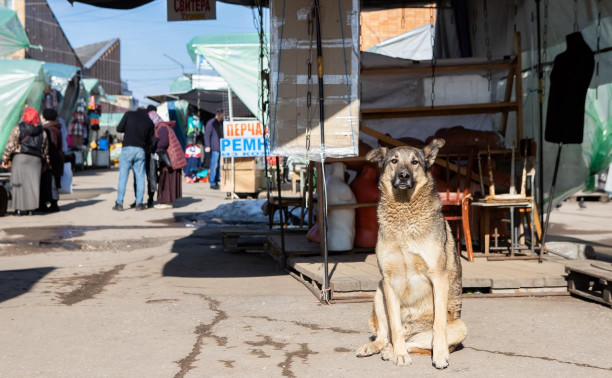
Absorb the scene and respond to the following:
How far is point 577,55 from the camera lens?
7758 mm

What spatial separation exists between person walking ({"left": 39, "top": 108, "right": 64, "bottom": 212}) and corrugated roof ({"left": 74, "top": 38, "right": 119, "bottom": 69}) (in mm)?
38918

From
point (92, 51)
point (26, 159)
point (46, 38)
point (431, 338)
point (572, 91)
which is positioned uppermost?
point (92, 51)

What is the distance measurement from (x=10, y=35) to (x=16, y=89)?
2633mm

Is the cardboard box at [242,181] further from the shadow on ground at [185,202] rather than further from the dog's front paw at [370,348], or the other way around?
the dog's front paw at [370,348]

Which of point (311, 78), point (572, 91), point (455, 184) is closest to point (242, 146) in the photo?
point (455, 184)

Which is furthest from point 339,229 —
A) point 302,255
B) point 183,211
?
point 183,211

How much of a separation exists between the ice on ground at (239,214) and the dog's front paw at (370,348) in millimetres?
7873

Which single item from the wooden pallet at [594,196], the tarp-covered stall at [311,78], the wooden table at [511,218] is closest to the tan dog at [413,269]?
the tarp-covered stall at [311,78]

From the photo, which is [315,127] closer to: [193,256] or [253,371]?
[253,371]

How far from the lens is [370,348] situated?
4391 millimetres

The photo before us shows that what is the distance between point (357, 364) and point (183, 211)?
1079 centimetres

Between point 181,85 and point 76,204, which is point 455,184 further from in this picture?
point 181,85

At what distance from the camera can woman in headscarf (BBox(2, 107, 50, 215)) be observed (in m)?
13.4

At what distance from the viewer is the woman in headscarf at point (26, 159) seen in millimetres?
13414
